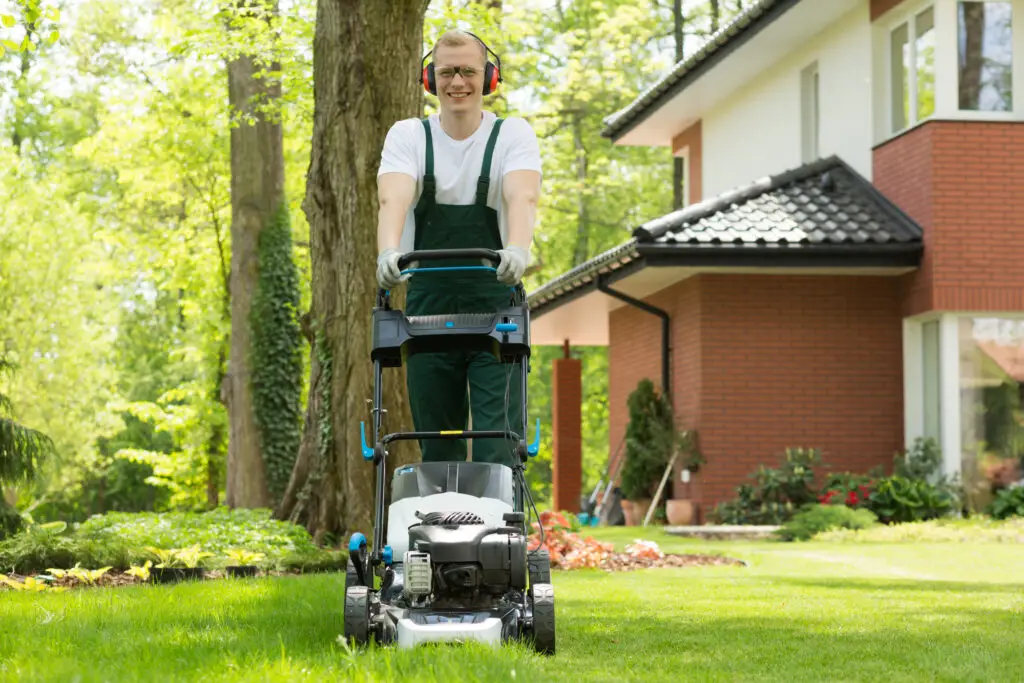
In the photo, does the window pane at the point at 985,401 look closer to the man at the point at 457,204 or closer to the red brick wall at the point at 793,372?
the red brick wall at the point at 793,372

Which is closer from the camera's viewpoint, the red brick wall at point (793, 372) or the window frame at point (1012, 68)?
the window frame at point (1012, 68)

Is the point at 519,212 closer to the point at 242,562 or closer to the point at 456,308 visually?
A: the point at 456,308

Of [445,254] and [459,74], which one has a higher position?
[459,74]

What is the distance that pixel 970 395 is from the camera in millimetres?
16312

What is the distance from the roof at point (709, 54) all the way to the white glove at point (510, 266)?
13.5 metres

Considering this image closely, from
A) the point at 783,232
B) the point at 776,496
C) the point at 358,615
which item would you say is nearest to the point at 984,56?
the point at 783,232

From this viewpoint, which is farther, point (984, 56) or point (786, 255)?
point (786, 255)

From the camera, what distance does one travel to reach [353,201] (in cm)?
1026

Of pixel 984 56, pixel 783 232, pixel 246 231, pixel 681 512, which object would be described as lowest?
pixel 681 512

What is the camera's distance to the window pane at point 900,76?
17.3 meters

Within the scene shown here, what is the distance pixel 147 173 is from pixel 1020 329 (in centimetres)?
1876

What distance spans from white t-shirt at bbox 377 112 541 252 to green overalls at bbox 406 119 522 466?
0.08 ft

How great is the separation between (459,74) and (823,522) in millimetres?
10112

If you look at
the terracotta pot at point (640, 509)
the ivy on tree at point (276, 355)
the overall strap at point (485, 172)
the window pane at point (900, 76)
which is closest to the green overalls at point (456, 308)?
the overall strap at point (485, 172)
